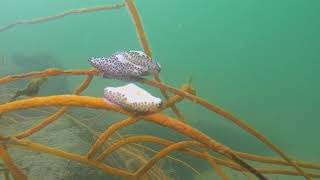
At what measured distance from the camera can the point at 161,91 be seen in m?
2.18

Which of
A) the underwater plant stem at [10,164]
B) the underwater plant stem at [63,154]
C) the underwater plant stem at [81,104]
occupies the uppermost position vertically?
the underwater plant stem at [81,104]

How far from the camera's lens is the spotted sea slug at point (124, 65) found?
190 centimetres

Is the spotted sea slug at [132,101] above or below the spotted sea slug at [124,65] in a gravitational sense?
below

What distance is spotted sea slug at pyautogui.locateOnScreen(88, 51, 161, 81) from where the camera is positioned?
1897mm

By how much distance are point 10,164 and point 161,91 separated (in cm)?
83

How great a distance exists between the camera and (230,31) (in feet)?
351

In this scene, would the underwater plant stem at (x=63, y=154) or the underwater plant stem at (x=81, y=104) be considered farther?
the underwater plant stem at (x=63, y=154)

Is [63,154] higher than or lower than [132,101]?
lower

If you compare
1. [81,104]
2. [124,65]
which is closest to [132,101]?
[81,104]

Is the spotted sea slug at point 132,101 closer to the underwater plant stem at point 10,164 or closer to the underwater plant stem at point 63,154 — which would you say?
the underwater plant stem at point 63,154

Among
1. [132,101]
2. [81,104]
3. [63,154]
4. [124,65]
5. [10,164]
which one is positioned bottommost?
[10,164]

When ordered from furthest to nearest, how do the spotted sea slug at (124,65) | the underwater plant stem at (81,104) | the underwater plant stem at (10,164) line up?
the spotted sea slug at (124,65) → the underwater plant stem at (10,164) → the underwater plant stem at (81,104)

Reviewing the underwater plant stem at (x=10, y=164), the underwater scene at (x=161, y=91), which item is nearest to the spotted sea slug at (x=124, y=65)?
the underwater scene at (x=161, y=91)

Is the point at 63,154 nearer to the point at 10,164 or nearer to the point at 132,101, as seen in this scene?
the point at 10,164
